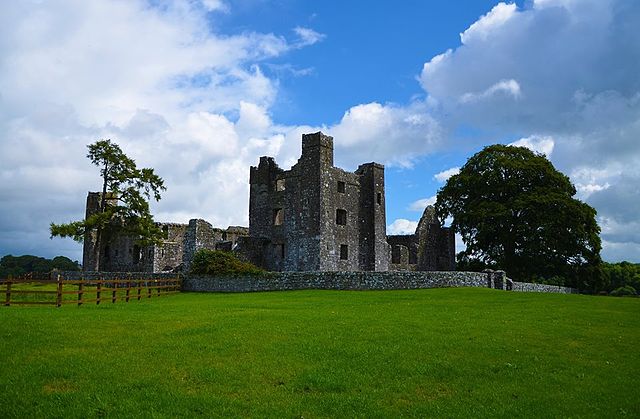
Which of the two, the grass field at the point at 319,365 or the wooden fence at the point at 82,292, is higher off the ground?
the wooden fence at the point at 82,292

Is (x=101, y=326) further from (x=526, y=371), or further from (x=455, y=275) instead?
(x=455, y=275)

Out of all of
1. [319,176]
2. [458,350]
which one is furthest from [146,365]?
[319,176]

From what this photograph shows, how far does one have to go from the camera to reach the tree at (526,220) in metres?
44.8

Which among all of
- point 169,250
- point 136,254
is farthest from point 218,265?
point 136,254

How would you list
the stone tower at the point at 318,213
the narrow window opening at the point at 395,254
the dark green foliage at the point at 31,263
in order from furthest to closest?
the dark green foliage at the point at 31,263
the narrow window opening at the point at 395,254
the stone tower at the point at 318,213

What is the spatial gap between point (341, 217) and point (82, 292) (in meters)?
23.2

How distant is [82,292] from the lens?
22516 mm

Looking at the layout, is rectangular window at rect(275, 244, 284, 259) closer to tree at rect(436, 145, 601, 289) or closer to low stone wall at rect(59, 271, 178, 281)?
low stone wall at rect(59, 271, 178, 281)

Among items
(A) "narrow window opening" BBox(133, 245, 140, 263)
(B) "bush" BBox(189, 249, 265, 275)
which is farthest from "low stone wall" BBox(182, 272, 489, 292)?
(A) "narrow window opening" BBox(133, 245, 140, 263)

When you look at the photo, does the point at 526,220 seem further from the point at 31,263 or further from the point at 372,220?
the point at 31,263

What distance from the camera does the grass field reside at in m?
9.21

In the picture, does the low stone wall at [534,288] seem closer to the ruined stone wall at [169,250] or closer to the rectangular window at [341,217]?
the rectangular window at [341,217]

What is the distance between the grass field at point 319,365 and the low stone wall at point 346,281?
1337 cm

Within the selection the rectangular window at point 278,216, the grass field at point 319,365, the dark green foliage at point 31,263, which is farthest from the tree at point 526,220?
the dark green foliage at point 31,263
